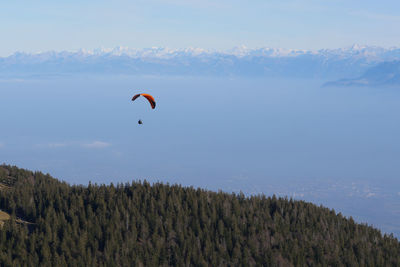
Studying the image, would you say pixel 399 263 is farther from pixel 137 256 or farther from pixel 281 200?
pixel 137 256

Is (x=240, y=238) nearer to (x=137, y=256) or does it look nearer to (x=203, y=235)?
(x=203, y=235)

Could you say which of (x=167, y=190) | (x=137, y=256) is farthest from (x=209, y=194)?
(x=137, y=256)

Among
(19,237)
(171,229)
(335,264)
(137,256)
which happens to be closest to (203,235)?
(171,229)

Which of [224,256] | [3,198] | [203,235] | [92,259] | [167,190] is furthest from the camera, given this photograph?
[167,190]

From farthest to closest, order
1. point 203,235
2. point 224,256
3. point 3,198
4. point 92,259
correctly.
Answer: point 3,198
point 203,235
point 224,256
point 92,259

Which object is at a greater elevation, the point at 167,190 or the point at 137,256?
the point at 167,190

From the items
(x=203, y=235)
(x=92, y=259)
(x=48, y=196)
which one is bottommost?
(x=92, y=259)

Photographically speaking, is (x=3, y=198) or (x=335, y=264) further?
A: (x=3, y=198)
